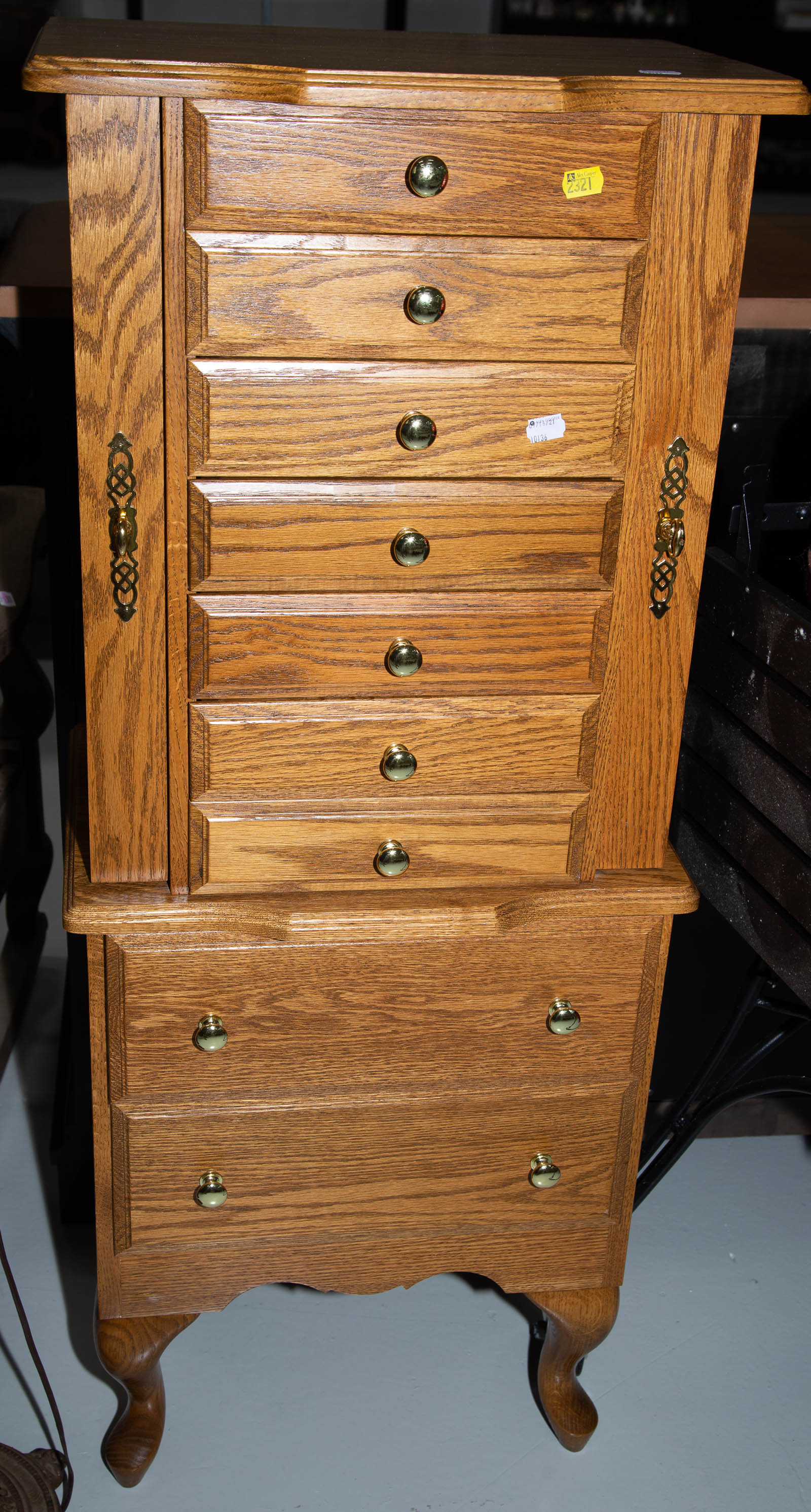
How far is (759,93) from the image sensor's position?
132cm

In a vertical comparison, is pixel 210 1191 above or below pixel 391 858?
below

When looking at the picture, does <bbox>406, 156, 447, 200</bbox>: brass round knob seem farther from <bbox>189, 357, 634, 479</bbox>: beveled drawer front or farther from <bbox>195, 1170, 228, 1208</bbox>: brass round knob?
<bbox>195, 1170, 228, 1208</bbox>: brass round knob

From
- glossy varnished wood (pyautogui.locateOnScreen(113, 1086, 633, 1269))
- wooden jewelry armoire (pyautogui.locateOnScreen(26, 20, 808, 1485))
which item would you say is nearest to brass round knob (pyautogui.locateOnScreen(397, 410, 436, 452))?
wooden jewelry armoire (pyautogui.locateOnScreen(26, 20, 808, 1485))

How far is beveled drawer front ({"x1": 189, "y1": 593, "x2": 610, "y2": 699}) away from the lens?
4.85 ft

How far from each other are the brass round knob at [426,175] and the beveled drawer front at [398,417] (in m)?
0.16

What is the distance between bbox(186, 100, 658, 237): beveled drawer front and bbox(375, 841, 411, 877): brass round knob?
24.9 inches

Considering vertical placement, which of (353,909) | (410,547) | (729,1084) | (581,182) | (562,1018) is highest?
(581,182)

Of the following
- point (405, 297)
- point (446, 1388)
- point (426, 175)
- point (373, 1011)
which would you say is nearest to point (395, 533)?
point (405, 297)

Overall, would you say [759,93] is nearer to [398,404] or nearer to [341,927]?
[398,404]

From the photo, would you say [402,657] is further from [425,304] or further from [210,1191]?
[210,1191]

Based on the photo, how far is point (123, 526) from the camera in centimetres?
142

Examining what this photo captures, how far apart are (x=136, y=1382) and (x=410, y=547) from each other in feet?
3.64

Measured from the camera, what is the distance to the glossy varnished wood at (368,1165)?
169cm

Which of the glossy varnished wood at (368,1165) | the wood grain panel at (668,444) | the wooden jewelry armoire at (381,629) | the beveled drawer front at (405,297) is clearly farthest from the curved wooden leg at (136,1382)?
the beveled drawer front at (405,297)
